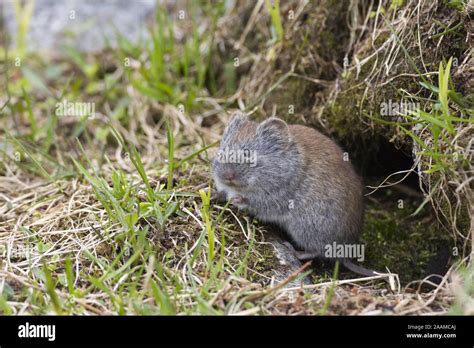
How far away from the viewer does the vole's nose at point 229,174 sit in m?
5.05

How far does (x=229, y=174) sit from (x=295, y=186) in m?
0.69

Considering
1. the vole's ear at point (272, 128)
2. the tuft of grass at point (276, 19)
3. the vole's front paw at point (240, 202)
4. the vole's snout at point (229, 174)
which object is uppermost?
the tuft of grass at point (276, 19)

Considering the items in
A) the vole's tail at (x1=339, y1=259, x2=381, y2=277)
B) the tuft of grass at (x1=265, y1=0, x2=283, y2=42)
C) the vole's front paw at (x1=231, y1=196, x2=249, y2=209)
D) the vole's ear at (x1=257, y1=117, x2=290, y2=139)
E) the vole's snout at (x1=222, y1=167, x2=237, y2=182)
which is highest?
the tuft of grass at (x1=265, y1=0, x2=283, y2=42)

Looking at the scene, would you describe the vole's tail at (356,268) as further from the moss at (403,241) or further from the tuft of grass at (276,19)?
the tuft of grass at (276,19)

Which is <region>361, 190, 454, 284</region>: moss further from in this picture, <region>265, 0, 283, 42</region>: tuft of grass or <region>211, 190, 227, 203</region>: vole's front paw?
<region>265, 0, 283, 42</region>: tuft of grass

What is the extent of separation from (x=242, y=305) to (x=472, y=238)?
1659mm

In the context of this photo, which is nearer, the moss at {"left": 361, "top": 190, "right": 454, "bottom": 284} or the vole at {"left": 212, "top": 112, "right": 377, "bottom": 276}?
the vole at {"left": 212, "top": 112, "right": 377, "bottom": 276}

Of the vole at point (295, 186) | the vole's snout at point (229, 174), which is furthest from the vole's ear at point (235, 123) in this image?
the vole's snout at point (229, 174)

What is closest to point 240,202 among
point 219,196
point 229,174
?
point 219,196

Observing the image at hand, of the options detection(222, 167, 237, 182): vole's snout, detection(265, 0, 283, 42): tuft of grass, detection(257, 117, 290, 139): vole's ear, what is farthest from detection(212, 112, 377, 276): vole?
detection(265, 0, 283, 42): tuft of grass

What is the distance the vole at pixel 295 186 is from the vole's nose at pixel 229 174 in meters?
0.13

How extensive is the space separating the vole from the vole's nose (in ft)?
0.44

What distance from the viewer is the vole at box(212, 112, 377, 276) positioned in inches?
207
